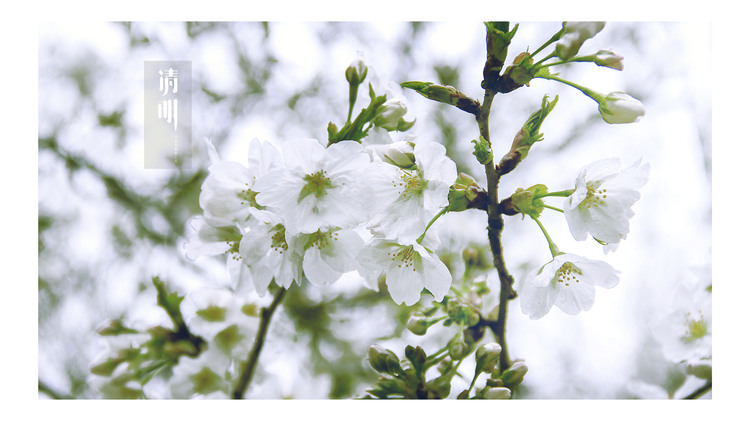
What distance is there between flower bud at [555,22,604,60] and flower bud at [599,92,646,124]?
0.08 meters

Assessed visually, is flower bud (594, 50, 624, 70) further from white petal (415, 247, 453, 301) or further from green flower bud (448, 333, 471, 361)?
green flower bud (448, 333, 471, 361)

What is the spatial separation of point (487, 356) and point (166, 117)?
85 cm

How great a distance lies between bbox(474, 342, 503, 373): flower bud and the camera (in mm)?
745

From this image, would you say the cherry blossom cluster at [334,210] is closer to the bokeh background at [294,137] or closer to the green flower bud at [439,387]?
the green flower bud at [439,387]

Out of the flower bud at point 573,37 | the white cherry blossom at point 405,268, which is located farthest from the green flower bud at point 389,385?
the flower bud at point 573,37

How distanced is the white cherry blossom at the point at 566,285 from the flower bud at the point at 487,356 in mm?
71

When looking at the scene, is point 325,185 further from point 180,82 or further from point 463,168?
point 463,168

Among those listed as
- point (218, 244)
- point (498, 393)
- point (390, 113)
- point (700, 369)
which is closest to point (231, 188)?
point (218, 244)

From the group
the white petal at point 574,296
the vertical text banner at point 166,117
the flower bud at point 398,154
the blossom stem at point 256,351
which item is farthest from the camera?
the vertical text banner at point 166,117

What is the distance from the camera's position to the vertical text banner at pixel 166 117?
1159mm

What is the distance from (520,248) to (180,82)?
0.96 meters

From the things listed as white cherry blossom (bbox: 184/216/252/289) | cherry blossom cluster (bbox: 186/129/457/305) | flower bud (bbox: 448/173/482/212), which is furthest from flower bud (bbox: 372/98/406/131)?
white cherry blossom (bbox: 184/216/252/289)

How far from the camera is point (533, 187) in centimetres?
66
